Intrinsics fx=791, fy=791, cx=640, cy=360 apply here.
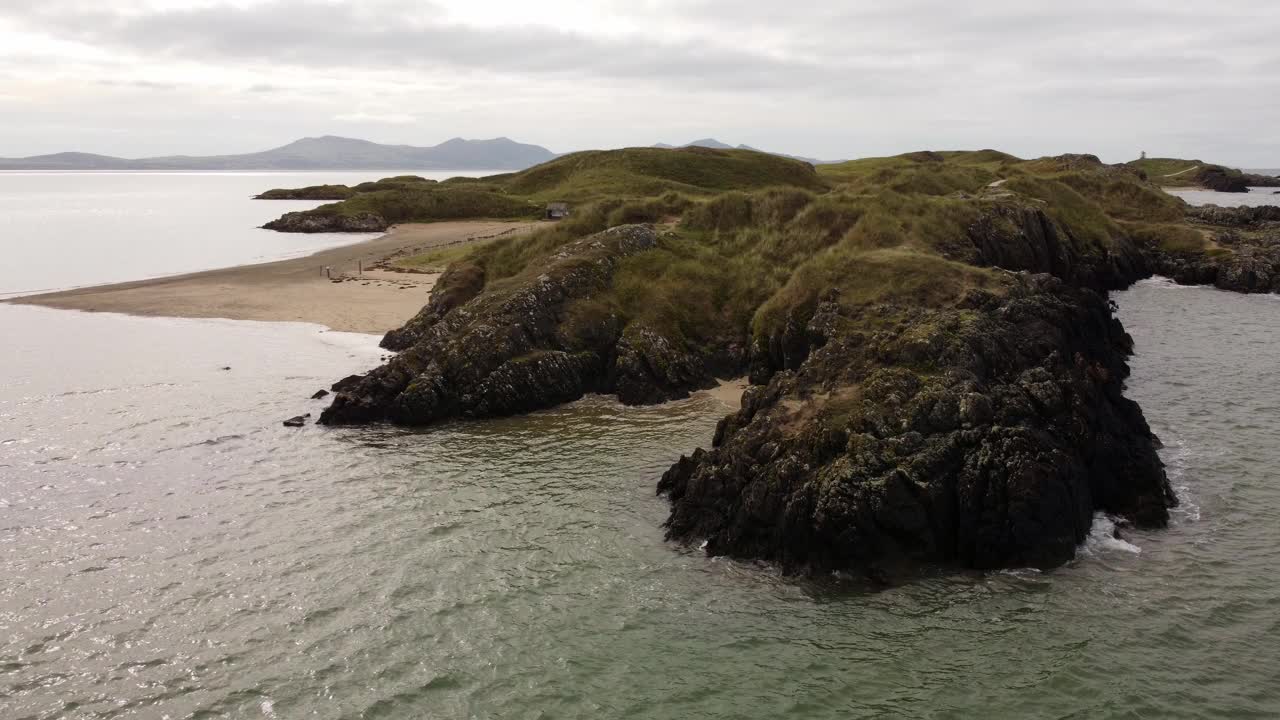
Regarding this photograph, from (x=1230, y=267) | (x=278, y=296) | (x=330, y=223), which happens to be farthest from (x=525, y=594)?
(x=330, y=223)

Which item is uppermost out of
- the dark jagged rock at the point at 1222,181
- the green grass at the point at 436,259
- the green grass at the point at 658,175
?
the dark jagged rock at the point at 1222,181

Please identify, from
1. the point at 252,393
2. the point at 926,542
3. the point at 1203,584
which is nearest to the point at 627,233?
the point at 252,393

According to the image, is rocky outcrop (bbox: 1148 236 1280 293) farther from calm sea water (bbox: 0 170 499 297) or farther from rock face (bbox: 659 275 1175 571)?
calm sea water (bbox: 0 170 499 297)

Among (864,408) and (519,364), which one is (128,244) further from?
(864,408)

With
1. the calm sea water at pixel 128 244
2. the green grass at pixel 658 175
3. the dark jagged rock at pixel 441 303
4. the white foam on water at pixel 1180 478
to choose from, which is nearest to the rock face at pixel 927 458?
the white foam on water at pixel 1180 478

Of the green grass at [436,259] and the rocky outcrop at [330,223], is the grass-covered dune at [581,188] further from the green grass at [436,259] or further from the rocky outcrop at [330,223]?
the green grass at [436,259]

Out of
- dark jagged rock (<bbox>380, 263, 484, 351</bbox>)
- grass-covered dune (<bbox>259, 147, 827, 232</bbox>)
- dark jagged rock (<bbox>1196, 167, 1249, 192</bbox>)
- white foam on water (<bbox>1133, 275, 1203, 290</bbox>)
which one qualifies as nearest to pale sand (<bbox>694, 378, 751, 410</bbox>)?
dark jagged rock (<bbox>380, 263, 484, 351</bbox>)

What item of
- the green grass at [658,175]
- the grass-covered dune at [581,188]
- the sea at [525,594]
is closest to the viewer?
the sea at [525,594]
